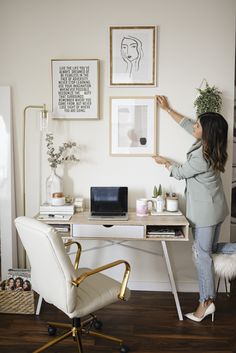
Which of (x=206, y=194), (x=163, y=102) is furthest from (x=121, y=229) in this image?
(x=163, y=102)

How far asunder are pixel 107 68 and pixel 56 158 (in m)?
0.87

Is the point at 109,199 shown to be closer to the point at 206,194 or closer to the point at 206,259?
the point at 206,194

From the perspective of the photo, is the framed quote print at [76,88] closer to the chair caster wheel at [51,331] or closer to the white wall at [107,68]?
the white wall at [107,68]

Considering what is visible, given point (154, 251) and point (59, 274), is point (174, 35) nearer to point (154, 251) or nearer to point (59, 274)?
point (154, 251)

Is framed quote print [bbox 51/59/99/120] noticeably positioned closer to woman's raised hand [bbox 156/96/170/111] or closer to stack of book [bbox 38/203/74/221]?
woman's raised hand [bbox 156/96/170/111]

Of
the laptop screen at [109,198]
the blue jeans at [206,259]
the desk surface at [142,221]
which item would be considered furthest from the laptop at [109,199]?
the blue jeans at [206,259]

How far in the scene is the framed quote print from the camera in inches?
117

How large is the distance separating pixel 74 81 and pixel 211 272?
1878mm

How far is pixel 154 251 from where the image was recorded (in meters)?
3.16

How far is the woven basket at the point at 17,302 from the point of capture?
8.87ft

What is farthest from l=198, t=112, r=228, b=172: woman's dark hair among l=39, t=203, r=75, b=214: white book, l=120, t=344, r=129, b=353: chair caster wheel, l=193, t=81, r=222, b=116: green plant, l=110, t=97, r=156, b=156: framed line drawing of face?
l=120, t=344, r=129, b=353: chair caster wheel

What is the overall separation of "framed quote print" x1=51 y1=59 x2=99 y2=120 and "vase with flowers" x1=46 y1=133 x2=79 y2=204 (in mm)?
252

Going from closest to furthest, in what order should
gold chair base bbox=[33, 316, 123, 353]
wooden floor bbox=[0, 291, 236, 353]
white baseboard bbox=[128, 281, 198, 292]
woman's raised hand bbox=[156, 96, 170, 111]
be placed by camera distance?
gold chair base bbox=[33, 316, 123, 353]
wooden floor bbox=[0, 291, 236, 353]
woman's raised hand bbox=[156, 96, 170, 111]
white baseboard bbox=[128, 281, 198, 292]

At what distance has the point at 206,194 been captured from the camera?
257 cm
